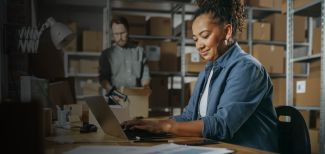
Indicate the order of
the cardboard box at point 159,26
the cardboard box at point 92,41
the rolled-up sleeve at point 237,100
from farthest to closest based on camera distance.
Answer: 1. the cardboard box at point 92,41
2. the cardboard box at point 159,26
3. the rolled-up sleeve at point 237,100

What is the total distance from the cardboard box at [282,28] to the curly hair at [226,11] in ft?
10.4

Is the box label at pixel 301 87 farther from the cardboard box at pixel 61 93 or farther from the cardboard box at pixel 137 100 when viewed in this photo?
the cardboard box at pixel 61 93

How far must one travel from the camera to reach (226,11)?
1.40m

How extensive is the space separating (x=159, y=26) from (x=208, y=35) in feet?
9.44

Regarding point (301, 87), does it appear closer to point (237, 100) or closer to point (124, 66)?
point (124, 66)

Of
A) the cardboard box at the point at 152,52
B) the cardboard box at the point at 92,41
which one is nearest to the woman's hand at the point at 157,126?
the cardboard box at the point at 152,52

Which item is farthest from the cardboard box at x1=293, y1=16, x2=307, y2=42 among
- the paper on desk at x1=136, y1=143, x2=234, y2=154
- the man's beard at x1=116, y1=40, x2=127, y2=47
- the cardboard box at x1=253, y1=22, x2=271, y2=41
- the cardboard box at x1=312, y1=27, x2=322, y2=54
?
the paper on desk at x1=136, y1=143, x2=234, y2=154

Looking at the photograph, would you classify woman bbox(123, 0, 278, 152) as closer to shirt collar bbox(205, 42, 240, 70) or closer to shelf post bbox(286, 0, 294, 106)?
shirt collar bbox(205, 42, 240, 70)

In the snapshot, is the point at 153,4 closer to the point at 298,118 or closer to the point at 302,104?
the point at 302,104

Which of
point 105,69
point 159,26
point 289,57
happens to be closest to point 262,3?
point 289,57

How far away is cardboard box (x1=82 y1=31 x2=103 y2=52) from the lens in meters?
4.65

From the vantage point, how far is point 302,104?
3350mm

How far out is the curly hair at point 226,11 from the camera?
1391 mm

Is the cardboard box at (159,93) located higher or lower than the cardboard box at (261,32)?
lower
